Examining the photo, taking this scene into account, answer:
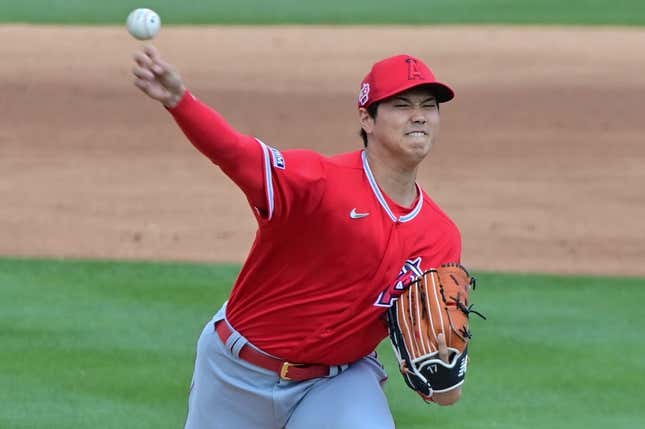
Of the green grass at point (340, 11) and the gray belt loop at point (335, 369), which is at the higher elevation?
the gray belt loop at point (335, 369)

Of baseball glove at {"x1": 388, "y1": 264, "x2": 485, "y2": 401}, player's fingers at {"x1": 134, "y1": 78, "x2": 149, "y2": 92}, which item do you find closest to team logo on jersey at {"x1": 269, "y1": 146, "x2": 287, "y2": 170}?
player's fingers at {"x1": 134, "y1": 78, "x2": 149, "y2": 92}

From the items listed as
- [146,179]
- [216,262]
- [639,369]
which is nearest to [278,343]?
[639,369]

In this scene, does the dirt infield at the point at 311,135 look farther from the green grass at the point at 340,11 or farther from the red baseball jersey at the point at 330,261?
the red baseball jersey at the point at 330,261

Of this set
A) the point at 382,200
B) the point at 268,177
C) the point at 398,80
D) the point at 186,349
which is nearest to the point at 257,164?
the point at 268,177

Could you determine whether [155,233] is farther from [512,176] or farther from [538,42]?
[538,42]

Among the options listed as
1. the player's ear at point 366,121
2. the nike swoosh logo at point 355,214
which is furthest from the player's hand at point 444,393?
Answer: the player's ear at point 366,121

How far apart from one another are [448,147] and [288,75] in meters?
3.45

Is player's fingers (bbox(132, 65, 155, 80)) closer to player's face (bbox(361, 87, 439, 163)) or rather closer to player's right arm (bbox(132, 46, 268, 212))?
player's right arm (bbox(132, 46, 268, 212))

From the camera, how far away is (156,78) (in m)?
4.29

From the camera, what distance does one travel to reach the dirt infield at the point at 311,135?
11664 mm

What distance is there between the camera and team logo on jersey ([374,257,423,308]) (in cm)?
497

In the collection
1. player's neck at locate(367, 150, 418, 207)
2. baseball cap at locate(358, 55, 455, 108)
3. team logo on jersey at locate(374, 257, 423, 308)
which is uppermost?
baseball cap at locate(358, 55, 455, 108)

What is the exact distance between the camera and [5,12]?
841 inches

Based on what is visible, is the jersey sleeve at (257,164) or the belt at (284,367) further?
the belt at (284,367)
